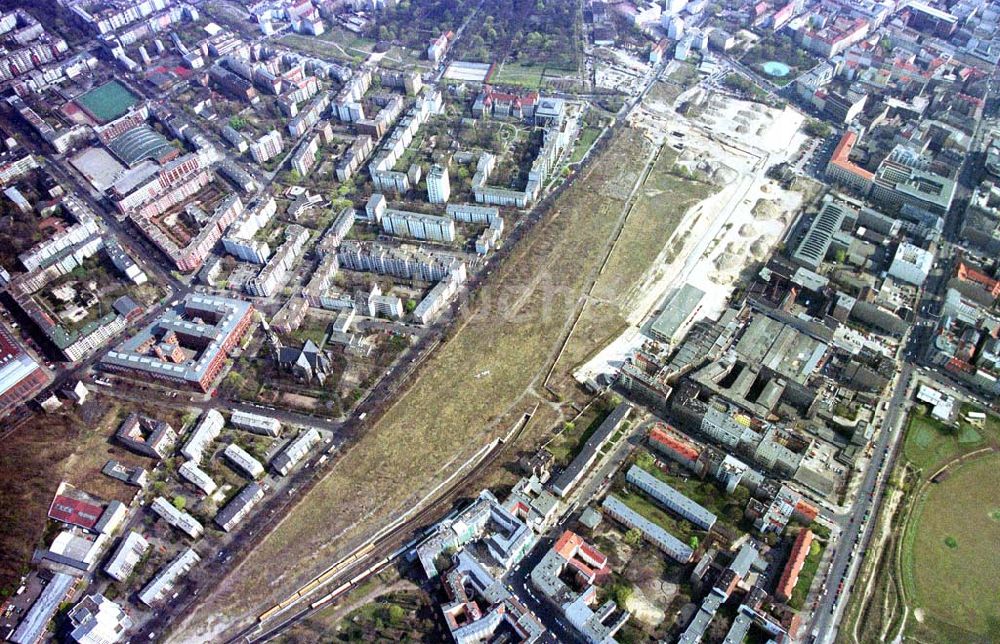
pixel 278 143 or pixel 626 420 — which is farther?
pixel 278 143

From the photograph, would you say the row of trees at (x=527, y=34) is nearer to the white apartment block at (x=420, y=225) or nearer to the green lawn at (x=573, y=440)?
the white apartment block at (x=420, y=225)

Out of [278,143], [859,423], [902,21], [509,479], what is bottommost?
[509,479]

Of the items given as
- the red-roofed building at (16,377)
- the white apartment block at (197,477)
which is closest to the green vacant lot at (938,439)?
the white apartment block at (197,477)

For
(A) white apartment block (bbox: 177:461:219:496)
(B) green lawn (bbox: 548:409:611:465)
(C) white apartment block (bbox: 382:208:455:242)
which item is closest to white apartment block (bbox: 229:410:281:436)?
(A) white apartment block (bbox: 177:461:219:496)

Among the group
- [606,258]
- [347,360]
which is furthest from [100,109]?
[606,258]

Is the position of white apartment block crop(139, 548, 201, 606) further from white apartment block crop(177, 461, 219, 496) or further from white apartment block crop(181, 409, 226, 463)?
white apartment block crop(181, 409, 226, 463)

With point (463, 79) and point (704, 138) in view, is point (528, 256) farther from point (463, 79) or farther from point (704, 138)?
point (463, 79)

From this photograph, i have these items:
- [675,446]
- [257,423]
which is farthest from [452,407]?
[675,446]

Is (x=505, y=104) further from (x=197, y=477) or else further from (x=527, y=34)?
(x=197, y=477)
